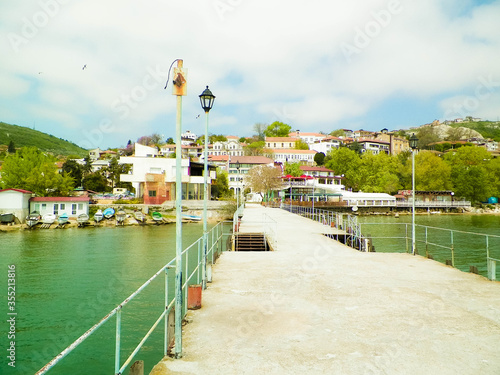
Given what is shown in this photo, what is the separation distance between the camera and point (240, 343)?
493 cm

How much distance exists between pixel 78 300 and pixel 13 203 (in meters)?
37.2

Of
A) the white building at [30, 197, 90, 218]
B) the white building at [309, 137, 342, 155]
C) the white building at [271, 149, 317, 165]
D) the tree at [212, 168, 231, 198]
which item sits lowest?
the white building at [30, 197, 90, 218]

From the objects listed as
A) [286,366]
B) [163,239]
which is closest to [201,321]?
[286,366]

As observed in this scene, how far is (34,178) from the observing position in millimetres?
51000

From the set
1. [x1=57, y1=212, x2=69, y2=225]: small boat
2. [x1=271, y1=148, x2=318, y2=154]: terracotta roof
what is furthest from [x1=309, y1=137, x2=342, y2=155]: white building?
[x1=57, y1=212, x2=69, y2=225]: small boat

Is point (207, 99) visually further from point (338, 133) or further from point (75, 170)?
point (338, 133)

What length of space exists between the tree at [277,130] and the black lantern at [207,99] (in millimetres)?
139390

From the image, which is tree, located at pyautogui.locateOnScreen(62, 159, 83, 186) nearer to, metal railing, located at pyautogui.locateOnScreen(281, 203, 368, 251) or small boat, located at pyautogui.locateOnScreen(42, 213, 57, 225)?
small boat, located at pyautogui.locateOnScreen(42, 213, 57, 225)

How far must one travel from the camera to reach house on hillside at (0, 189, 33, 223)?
4303 cm

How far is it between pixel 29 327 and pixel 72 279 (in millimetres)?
5990

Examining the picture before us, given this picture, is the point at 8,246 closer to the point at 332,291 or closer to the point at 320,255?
the point at 320,255

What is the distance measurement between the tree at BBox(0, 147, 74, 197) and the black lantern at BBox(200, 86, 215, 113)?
5149 cm

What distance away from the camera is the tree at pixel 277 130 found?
481 ft

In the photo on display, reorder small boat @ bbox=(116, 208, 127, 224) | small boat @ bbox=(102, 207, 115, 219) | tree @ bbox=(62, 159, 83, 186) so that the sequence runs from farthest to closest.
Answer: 1. tree @ bbox=(62, 159, 83, 186)
2. small boat @ bbox=(102, 207, 115, 219)
3. small boat @ bbox=(116, 208, 127, 224)
